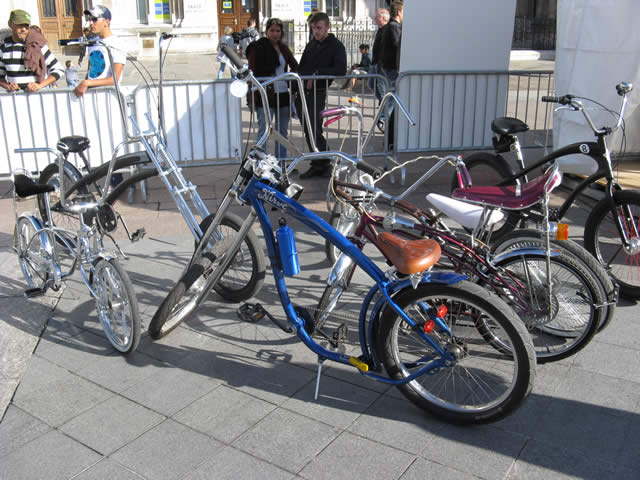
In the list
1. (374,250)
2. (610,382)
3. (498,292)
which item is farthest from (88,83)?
(610,382)

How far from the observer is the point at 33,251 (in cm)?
441

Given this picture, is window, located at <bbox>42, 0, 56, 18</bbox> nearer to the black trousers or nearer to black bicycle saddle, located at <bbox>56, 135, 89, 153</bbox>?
the black trousers

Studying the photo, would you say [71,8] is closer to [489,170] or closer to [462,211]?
[489,170]

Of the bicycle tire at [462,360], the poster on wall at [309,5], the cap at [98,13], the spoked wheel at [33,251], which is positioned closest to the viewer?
the bicycle tire at [462,360]

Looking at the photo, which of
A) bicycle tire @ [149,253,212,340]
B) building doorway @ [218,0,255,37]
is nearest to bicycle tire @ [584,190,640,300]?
bicycle tire @ [149,253,212,340]

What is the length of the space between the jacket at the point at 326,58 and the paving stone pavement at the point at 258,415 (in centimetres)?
420

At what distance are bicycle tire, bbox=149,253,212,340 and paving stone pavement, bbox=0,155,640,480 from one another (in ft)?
0.49

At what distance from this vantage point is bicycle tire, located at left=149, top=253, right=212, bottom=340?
3.61m

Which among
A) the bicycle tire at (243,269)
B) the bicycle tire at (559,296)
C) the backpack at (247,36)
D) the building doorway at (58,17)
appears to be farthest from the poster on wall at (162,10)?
the bicycle tire at (559,296)

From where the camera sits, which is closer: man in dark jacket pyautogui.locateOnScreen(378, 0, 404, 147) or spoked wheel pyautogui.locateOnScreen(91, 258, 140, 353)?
spoked wheel pyautogui.locateOnScreen(91, 258, 140, 353)

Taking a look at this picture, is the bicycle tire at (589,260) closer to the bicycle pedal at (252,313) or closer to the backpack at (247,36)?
the bicycle pedal at (252,313)

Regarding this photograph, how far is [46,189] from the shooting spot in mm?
4102

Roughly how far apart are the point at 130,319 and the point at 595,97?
5.03 metres

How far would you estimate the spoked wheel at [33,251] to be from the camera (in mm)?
4242
